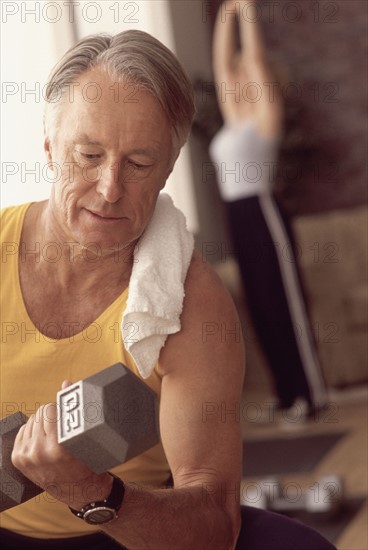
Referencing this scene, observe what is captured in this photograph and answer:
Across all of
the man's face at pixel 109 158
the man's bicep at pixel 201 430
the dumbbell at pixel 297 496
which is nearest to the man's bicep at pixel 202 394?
the man's bicep at pixel 201 430

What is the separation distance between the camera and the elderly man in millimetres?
1125

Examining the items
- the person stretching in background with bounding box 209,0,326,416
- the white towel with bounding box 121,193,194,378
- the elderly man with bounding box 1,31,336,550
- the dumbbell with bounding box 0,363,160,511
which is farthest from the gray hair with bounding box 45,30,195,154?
the person stretching in background with bounding box 209,0,326,416

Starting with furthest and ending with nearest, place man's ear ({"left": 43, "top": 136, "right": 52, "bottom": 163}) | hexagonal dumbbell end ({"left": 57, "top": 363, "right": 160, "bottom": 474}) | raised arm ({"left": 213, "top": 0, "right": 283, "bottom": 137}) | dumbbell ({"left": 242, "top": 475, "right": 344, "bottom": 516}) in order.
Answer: raised arm ({"left": 213, "top": 0, "right": 283, "bottom": 137}), dumbbell ({"left": 242, "top": 475, "right": 344, "bottom": 516}), man's ear ({"left": 43, "top": 136, "right": 52, "bottom": 163}), hexagonal dumbbell end ({"left": 57, "top": 363, "right": 160, "bottom": 474})

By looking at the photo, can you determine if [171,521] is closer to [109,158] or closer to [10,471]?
[10,471]

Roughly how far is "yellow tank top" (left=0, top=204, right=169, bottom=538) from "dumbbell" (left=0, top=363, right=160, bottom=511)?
26 cm

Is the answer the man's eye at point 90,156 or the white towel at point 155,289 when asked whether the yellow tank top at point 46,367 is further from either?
the man's eye at point 90,156

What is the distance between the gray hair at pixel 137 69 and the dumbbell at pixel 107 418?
14.5 inches

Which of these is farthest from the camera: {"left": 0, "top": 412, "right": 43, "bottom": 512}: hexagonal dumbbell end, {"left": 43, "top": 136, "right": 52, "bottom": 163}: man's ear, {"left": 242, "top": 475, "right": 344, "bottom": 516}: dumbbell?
{"left": 242, "top": 475, "right": 344, "bottom": 516}: dumbbell

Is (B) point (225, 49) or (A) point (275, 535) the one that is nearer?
(A) point (275, 535)

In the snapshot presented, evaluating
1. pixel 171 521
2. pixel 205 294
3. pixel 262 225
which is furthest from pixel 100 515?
pixel 262 225

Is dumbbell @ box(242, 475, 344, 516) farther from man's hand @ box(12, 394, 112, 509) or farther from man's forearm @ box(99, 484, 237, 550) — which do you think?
man's hand @ box(12, 394, 112, 509)

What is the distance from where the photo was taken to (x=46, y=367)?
1.22 meters

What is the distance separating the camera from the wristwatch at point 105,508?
3.16 ft

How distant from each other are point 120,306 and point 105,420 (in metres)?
0.36
